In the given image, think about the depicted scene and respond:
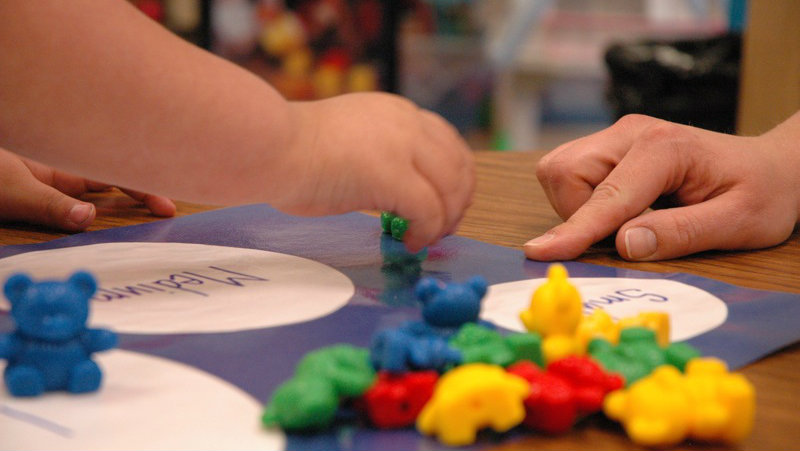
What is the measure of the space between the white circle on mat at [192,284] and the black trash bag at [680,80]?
1.77 metres

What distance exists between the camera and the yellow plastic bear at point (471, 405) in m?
0.35

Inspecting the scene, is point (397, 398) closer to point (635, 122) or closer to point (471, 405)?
point (471, 405)

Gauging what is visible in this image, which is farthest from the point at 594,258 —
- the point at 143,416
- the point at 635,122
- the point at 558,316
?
the point at 143,416

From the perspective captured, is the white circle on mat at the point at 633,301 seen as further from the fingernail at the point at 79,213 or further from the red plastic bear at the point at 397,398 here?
the fingernail at the point at 79,213

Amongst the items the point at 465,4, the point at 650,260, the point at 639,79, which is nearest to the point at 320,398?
the point at 650,260

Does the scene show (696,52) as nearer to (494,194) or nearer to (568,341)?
(494,194)

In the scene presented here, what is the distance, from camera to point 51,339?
375 millimetres

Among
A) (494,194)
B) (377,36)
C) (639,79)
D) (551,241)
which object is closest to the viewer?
(551,241)

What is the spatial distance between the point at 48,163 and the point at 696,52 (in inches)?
80.8

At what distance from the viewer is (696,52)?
2.29 m

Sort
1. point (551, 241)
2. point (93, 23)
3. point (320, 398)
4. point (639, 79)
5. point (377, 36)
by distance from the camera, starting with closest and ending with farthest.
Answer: point (320, 398) < point (93, 23) < point (551, 241) < point (639, 79) < point (377, 36)

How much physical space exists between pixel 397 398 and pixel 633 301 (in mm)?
254

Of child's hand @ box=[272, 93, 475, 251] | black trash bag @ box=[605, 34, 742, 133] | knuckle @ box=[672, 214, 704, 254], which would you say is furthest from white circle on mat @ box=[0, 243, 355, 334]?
black trash bag @ box=[605, 34, 742, 133]

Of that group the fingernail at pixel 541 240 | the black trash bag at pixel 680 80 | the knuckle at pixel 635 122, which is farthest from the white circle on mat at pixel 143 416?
the black trash bag at pixel 680 80
